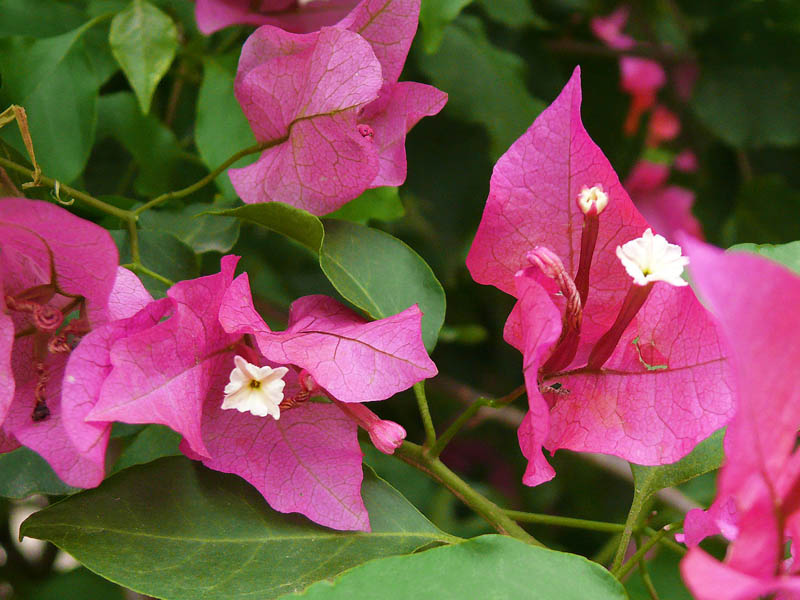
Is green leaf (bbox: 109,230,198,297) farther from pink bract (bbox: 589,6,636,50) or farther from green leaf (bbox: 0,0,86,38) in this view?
pink bract (bbox: 589,6,636,50)

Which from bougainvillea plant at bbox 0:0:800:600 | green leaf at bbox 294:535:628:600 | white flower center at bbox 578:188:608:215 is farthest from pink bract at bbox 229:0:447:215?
green leaf at bbox 294:535:628:600

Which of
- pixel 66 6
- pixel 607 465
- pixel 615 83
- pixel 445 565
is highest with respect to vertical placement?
pixel 66 6

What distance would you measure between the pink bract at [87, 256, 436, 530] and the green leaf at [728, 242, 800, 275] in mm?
212

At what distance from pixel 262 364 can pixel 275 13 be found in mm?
312

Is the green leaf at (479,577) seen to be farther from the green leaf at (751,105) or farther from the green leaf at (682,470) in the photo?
the green leaf at (751,105)

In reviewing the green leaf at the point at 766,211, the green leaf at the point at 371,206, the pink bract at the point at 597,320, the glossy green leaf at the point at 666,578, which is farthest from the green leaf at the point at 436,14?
the green leaf at the point at 766,211

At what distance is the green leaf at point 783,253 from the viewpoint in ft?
1.50

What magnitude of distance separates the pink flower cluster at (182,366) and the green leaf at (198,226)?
0.12 meters

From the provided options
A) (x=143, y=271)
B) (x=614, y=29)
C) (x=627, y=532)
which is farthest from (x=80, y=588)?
(x=614, y=29)

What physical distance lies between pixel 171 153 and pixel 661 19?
→ 107cm

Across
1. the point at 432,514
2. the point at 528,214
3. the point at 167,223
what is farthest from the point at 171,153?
the point at 432,514

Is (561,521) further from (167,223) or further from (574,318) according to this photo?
(167,223)

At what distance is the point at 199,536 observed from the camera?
40 centimetres

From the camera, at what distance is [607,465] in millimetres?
842
